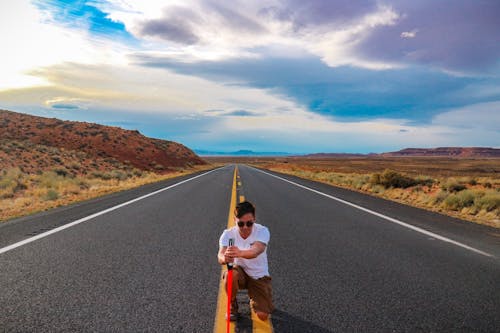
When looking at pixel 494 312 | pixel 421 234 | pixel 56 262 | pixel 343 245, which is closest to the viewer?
pixel 494 312

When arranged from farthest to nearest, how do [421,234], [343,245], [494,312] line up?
1. [421,234]
2. [343,245]
3. [494,312]

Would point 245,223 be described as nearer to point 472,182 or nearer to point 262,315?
point 262,315

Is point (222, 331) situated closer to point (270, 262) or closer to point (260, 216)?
point (270, 262)

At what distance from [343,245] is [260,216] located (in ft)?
11.4

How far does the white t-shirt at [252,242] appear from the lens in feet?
11.8

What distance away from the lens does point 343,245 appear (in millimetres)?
6836

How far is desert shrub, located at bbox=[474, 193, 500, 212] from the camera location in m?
12.6

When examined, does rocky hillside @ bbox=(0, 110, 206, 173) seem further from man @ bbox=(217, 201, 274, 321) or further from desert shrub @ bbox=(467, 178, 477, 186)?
man @ bbox=(217, 201, 274, 321)

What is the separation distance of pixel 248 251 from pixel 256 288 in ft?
1.63

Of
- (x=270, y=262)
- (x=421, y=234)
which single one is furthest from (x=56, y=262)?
(x=421, y=234)

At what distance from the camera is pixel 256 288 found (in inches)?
146

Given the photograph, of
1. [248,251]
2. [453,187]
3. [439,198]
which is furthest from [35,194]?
[453,187]

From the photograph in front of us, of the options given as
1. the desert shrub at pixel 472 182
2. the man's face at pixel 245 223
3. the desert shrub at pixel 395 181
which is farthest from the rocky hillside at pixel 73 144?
the man's face at pixel 245 223

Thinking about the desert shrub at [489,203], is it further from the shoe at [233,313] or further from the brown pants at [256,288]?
the shoe at [233,313]
